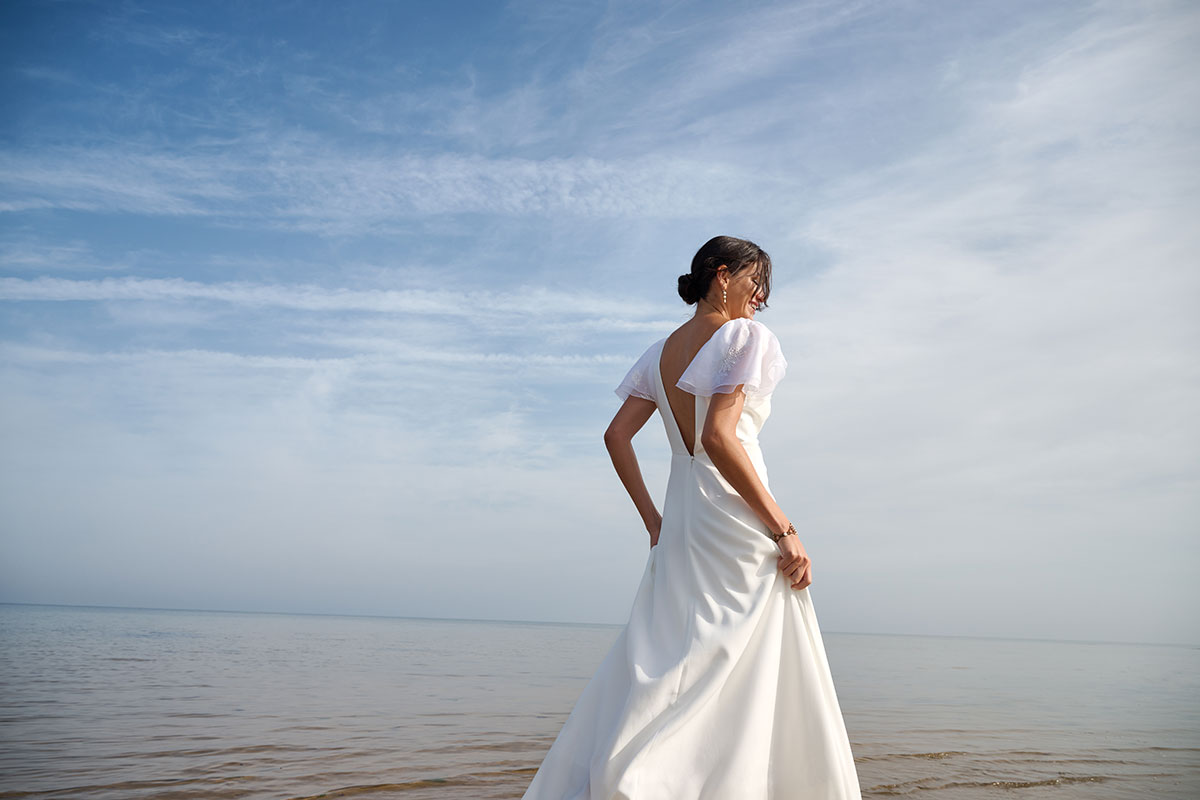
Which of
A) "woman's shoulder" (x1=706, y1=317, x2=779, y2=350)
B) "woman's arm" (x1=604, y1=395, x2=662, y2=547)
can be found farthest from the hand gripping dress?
"woman's arm" (x1=604, y1=395, x2=662, y2=547)

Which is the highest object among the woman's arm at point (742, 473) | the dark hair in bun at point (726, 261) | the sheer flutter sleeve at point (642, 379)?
the dark hair in bun at point (726, 261)

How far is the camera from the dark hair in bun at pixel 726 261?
105 inches

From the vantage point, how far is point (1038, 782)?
561 centimetres

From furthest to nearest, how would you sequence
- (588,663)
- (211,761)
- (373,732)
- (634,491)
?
(588,663)
(373,732)
(211,761)
(634,491)

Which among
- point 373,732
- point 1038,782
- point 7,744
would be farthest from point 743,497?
point 7,744

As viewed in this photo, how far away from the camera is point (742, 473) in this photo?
2453 millimetres

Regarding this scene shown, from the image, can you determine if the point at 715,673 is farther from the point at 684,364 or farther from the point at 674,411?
the point at 684,364

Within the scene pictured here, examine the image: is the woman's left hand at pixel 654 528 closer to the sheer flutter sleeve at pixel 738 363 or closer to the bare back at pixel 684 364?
the bare back at pixel 684 364

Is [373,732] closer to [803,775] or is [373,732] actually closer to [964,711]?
[803,775]

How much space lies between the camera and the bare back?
2.67m

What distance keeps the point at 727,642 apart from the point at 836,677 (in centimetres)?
1282

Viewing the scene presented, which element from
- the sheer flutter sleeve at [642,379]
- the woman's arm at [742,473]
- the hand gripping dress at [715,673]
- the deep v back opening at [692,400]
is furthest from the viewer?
the sheer flutter sleeve at [642,379]

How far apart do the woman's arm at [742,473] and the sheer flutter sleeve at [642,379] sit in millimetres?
445

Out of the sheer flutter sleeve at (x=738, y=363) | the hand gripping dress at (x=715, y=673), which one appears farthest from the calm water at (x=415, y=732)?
the sheer flutter sleeve at (x=738, y=363)
